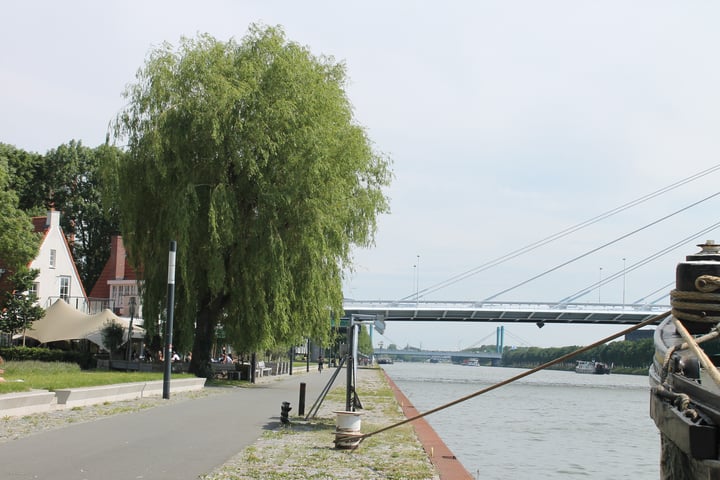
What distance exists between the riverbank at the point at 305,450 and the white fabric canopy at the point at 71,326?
20.1 meters

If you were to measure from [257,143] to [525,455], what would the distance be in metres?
14.0

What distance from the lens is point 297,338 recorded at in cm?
2788

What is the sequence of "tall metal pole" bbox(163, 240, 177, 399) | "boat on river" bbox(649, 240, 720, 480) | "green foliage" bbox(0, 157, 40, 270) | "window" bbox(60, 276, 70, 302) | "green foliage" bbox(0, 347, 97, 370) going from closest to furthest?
"boat on river" bbox(649, 240, 720, 480)
"tall metal pole" bbox(163, 240, 177, 399)
"green foliage" bbox(0, 157, 40, 270)
"green foliage" bbox(0, 347, 97, 370)
"window" bbox(60, 276, 70, 302)

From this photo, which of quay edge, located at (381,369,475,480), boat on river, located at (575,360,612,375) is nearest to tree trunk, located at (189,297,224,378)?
quay edge, located at (381,369,475,480)

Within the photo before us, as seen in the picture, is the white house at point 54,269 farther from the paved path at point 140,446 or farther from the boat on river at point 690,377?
the boat on river at point 690,377

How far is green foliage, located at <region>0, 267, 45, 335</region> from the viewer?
37625 mm

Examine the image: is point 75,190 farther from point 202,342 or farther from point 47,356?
point 202,342

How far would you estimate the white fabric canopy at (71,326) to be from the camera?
37.4 meters

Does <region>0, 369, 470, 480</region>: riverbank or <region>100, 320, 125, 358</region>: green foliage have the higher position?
<region>100, 320, 125, 358</region>: green foliage

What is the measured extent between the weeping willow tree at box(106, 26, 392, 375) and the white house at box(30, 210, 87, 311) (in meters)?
24.7

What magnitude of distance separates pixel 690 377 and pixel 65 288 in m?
52.2

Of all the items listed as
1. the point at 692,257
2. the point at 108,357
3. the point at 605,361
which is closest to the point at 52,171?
the point at 108,357

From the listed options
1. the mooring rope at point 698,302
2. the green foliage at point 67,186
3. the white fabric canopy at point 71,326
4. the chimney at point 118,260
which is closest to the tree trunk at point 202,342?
the white fabric canopy at point 71,326

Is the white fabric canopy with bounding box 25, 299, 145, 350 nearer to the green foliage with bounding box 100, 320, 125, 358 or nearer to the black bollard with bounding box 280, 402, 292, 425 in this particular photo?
the green foliage with bounding box 100, 320, 125, 358
